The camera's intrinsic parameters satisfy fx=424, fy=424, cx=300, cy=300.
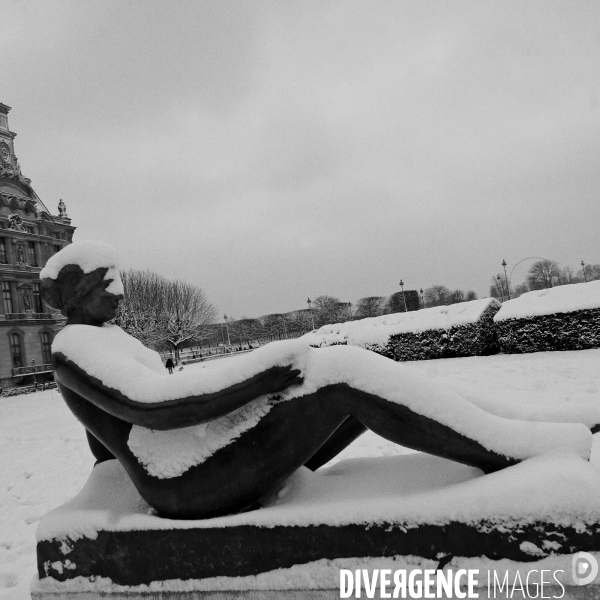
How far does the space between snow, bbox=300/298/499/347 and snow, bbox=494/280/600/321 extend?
A: 901mm

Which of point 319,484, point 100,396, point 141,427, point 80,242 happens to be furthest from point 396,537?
point 80,242

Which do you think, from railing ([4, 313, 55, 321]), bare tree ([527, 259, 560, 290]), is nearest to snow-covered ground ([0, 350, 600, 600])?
railing ([4, 313, 55, 321])

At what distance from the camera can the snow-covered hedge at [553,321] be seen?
9820 mm

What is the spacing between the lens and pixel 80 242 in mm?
2023

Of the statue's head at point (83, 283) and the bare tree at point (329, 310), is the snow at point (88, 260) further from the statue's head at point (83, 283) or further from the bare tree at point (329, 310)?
the bare tree at point (329, 310)

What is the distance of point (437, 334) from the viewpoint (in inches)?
479

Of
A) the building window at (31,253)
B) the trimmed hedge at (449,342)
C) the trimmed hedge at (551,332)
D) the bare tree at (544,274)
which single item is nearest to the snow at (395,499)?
the trimmed hedge at (551,332)

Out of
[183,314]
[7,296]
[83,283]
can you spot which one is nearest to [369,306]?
[183,314]

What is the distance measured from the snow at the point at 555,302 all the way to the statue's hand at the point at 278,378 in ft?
34.3

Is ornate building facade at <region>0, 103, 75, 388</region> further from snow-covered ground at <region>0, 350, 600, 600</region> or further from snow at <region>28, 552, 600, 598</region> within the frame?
snow at <region>28, 552, 600, 598</region>

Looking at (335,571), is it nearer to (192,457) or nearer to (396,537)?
(396,537)

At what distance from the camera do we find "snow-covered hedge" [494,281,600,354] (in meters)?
9.82

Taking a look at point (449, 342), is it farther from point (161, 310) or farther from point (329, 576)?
point (161, 310)

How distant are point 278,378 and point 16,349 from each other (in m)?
31.3
